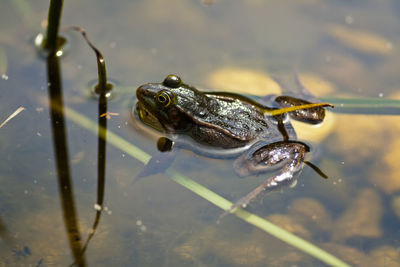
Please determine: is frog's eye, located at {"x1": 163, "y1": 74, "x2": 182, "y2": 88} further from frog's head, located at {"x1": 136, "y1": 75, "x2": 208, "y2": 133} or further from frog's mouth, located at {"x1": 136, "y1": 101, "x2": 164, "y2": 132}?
frog's mouth, located at {"x1": 136, "y1": 101, "x2": 164, "y2": 132}

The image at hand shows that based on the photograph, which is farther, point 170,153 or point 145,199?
point 170,153

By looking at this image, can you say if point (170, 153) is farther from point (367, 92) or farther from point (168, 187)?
point (367, 92)

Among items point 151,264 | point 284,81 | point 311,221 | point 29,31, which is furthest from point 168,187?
point 29,31

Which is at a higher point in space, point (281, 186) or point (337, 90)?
point (337, 90)

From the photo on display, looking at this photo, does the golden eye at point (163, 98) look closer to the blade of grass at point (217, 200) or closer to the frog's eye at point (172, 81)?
the frog's eye at point (172, 81)

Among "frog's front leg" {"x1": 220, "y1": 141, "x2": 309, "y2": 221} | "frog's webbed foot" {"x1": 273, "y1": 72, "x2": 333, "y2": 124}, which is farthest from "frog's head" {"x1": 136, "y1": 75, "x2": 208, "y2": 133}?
"frog's webbed foot" {"x1": 273, "y1": 72, "x2": 333, "y2": 124}
